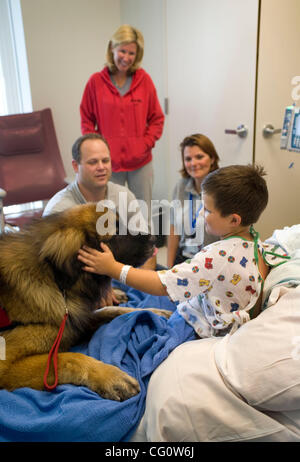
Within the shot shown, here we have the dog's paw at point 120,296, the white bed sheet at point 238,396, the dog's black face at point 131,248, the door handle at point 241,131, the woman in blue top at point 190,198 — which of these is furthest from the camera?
the door handle at point 241,131

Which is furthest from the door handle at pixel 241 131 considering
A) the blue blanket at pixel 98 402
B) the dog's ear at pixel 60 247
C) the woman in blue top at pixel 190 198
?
the dog's ear at pixel 60 247

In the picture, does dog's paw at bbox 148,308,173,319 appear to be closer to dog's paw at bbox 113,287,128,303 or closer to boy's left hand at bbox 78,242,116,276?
dog's paw at bbox 113,287,128,303

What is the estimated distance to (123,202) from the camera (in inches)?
93.4

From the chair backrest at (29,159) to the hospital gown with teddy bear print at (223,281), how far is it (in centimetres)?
247

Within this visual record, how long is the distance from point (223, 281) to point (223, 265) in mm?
58

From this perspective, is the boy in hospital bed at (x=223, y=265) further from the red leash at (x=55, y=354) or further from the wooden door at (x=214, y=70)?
the wooden door at (x=214, y=70)

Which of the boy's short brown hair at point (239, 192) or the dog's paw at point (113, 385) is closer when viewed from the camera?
the dog's paw at point (113, 385)

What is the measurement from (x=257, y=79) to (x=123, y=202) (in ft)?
5.25

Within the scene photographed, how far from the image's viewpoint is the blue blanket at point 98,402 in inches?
46.4

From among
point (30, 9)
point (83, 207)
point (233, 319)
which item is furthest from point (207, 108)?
point (233, 319)

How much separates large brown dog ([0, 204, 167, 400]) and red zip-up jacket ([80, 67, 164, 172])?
1947 mm

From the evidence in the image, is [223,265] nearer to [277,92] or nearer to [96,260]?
[96,260]

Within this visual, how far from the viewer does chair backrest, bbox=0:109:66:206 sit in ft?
11.5

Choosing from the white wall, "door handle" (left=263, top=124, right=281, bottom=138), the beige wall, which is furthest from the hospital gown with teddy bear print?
the beige wall
